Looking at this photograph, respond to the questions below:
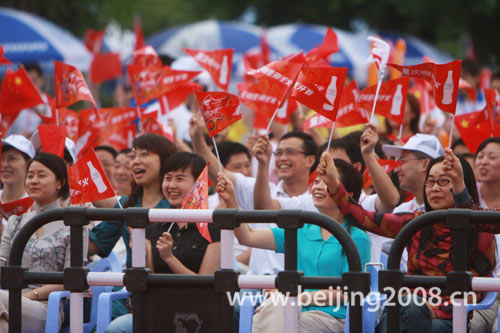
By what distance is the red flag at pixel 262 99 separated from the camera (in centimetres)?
641

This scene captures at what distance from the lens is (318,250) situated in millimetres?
5348

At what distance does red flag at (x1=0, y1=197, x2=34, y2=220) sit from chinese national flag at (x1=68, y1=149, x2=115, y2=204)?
101 cm

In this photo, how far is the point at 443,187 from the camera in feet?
17.5

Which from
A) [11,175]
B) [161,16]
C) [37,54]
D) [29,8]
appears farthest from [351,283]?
[161,16]

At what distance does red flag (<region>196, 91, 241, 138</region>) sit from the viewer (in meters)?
5.64

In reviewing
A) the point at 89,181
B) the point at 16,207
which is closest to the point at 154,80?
the point at 16,207

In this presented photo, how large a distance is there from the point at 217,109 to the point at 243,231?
0.87 metres

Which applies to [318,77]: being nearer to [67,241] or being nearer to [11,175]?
[67,241]

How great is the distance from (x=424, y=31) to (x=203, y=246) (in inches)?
864

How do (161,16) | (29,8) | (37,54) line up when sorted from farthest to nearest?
(161,16) → (29,8) → (37,54)

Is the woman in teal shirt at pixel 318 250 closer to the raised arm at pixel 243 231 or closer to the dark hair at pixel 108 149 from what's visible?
the raised arm at pixel 243 231

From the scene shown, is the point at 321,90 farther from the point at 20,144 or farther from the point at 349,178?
the point at 20,144

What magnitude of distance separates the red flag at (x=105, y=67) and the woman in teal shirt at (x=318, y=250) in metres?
7.06

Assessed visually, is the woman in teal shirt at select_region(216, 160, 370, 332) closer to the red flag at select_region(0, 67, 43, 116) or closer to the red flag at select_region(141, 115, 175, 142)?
the red flag at select_region(141, 115, 175, 142)
